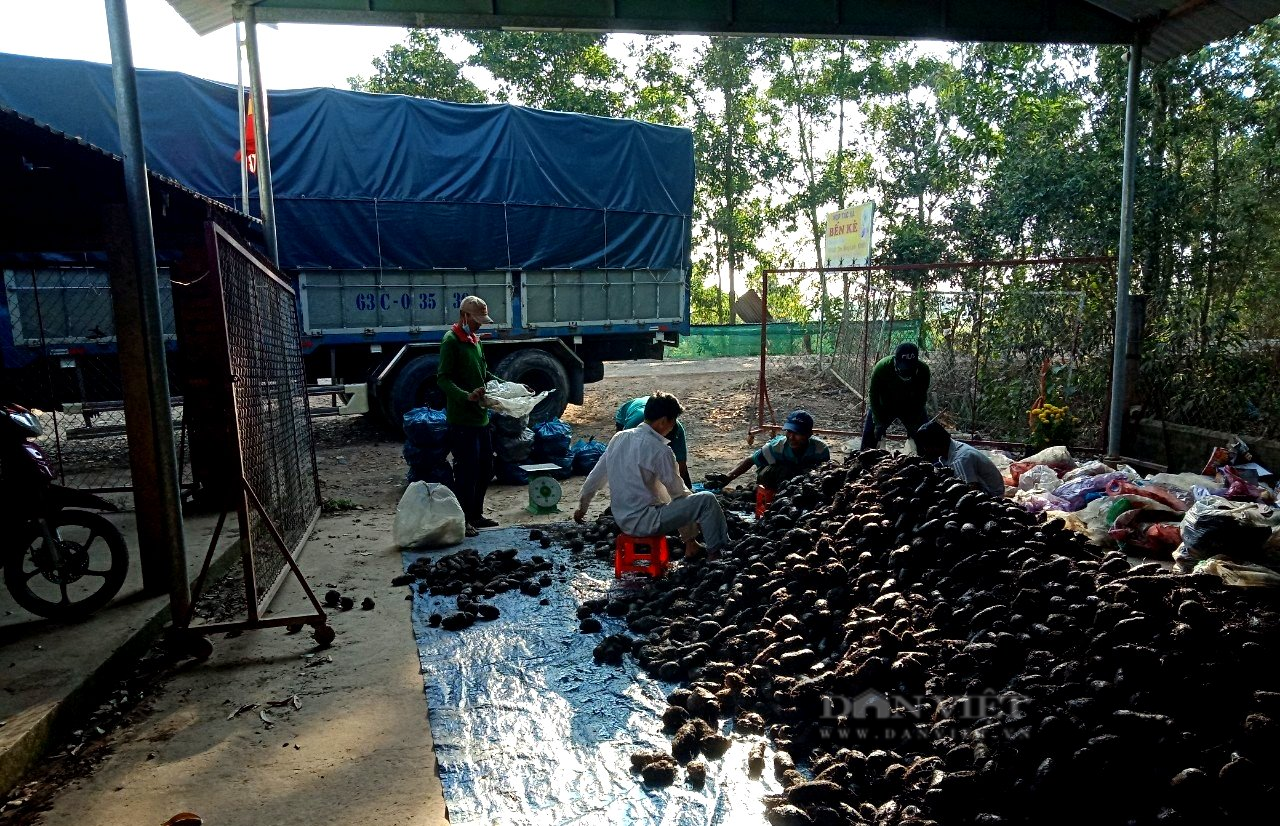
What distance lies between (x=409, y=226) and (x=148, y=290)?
22.8ft

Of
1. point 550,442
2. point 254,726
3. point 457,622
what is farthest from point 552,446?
point 254,726

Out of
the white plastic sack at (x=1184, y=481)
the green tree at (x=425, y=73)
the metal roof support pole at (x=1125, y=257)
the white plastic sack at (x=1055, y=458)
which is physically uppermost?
the green tree at (x=425, y=73)

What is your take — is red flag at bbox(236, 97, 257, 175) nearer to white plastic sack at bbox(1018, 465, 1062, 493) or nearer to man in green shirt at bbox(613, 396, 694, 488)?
man in green shirt at bbox(613, 396, 694, 488)

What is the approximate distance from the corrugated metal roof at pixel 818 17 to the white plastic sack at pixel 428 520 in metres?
4.11

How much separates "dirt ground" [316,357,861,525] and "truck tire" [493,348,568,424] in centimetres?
74

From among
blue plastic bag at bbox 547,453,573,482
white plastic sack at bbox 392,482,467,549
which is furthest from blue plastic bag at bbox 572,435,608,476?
white plastic sack at bbox 392,482,467,549

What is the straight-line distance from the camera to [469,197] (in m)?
11.1

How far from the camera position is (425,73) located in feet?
81.5

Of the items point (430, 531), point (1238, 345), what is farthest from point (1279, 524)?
point (430, 531)

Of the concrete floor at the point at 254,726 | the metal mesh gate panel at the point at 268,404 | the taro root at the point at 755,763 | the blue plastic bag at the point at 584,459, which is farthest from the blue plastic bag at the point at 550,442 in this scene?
the taro root at the point at 755,763

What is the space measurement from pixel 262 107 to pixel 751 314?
80.1ft

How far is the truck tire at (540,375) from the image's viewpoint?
36.7 feet

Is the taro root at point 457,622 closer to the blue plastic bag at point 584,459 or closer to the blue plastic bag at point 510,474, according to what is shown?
the blue plastic bag at point 510,474

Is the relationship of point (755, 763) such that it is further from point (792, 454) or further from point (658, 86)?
point (658, 86)
